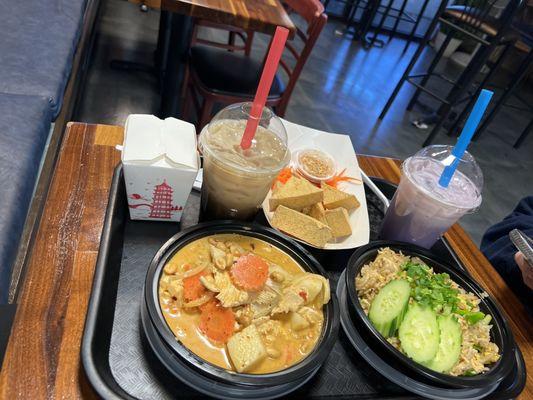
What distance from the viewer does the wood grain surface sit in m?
2.38

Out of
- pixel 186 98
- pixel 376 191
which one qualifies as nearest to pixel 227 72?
pixel 186 98

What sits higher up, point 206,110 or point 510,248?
point 510,248

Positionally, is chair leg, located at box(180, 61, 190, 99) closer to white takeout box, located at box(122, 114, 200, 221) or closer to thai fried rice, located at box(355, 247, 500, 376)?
white takeout box, located at box(122, 114, 200, 221)

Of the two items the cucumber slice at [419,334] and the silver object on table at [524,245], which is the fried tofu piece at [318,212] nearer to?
the cucumber slice at [419,334]

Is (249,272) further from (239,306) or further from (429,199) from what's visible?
(429,199)

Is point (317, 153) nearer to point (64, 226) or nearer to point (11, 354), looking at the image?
point (64, 226)

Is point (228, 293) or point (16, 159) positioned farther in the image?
point (16, 159)

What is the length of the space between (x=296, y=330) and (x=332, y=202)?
553 millimetres

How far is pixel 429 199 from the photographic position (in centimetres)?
131

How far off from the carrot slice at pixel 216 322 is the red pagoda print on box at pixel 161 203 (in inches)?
15.1

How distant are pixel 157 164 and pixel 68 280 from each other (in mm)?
384

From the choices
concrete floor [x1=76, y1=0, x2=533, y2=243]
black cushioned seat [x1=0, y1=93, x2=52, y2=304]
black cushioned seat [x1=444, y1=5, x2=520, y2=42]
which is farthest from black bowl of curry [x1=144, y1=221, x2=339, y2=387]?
black cushioned seat [x1=444, y1=5, x2=520, y2=42]

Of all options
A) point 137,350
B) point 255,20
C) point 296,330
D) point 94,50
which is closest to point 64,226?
point 137,350

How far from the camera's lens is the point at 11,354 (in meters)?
0.86
